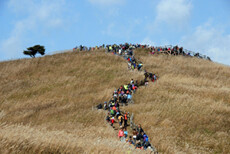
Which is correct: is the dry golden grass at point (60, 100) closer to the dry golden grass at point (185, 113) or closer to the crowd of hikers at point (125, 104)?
the crowd of hikers at point (125, 104)

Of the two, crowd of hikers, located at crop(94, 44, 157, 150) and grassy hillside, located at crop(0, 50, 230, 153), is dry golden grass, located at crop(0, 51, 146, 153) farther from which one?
crowd of hikers, located at crop(94, 44, 157, 150)

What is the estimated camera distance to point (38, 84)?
101 feet

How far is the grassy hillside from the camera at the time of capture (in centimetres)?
591

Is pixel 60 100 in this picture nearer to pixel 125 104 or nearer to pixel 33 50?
pixel 125 104

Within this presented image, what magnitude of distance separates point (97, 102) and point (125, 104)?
3108 millimetres

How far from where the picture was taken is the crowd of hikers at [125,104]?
12844 millimetres

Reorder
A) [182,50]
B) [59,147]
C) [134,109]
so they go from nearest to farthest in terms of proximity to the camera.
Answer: [59,147]
[134,109]
[182,50]

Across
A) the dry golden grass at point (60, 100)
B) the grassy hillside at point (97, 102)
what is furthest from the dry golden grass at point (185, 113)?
the dry golden grass at point (60, 100)

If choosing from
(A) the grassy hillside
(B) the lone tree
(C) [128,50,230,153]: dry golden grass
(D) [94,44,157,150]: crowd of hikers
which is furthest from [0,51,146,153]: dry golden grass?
(B) the lone tree

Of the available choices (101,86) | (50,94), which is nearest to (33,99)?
(50,94)

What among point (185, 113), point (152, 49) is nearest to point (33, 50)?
point (152, 49)

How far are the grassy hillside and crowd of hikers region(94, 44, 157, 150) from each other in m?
0.81

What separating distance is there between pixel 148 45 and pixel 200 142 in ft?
114

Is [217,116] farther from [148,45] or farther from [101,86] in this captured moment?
[148,45]
